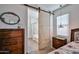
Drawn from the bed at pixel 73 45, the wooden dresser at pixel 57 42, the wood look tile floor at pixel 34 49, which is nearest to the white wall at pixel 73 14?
the bed at pixel 73 45

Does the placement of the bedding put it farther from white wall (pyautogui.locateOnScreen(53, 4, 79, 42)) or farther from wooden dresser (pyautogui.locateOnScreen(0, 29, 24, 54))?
wooden dresser (pyautogui.locateOnScreen(0, 29, 24, 54))

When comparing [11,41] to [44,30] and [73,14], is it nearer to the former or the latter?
[44,30]

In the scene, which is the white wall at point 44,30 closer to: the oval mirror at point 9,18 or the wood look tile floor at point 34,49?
the wood look tile floor at point 34,49

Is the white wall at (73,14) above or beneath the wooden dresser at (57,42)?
above

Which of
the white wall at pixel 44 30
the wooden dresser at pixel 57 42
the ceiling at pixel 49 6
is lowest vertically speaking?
the wooden dresser at pixel 57 42

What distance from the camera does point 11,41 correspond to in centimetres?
150

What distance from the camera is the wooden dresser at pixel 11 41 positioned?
149 cm

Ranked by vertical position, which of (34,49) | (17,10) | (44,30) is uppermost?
(17,10)

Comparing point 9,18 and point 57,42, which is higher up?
point 9,18

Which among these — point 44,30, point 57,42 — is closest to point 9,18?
point 44,30

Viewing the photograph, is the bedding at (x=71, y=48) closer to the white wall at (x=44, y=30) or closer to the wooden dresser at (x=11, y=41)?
the white wall at (x=44, y=30)

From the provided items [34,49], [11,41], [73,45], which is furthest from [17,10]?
[73,45]
